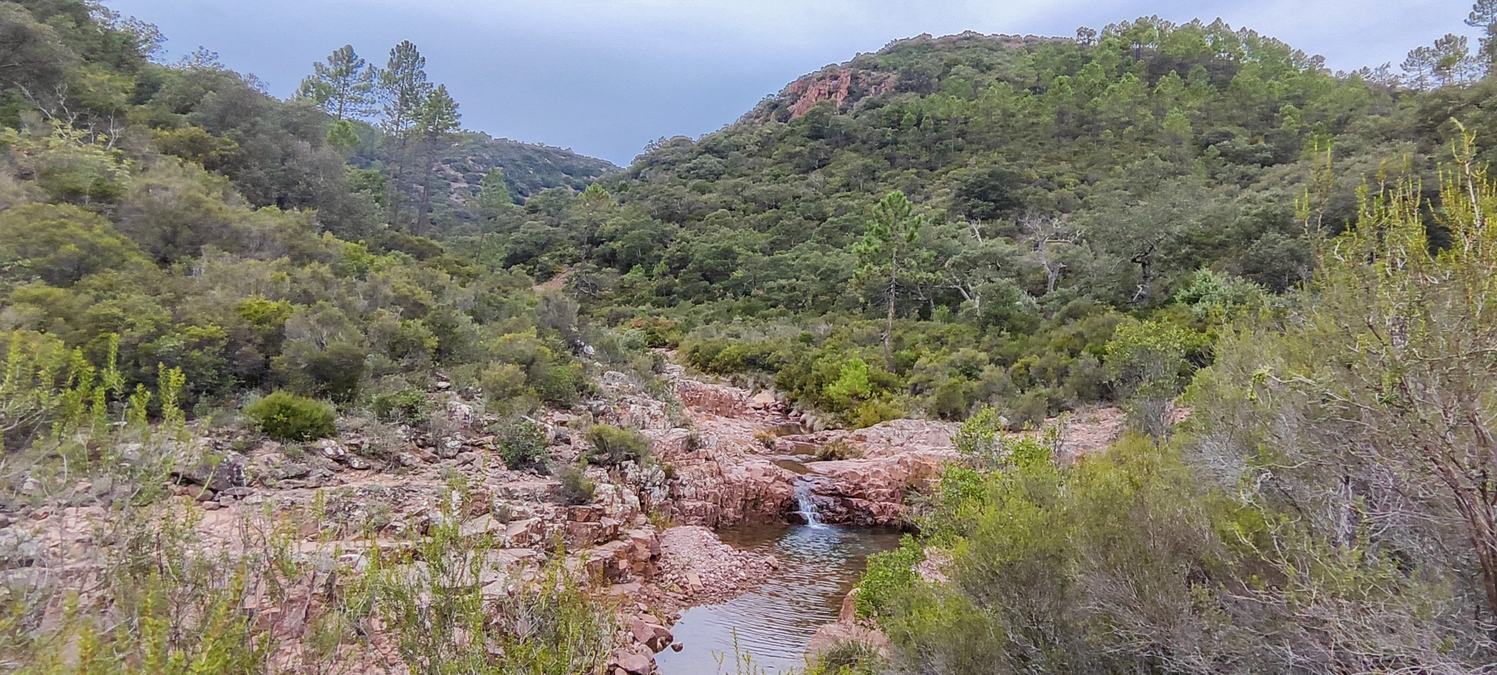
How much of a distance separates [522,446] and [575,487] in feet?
4.93

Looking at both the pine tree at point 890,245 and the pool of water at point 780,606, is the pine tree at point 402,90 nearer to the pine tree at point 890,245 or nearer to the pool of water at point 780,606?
the pine tree at point 890,245

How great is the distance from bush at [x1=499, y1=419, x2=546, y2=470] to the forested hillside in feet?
0.36

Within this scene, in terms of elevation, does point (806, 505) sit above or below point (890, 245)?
below

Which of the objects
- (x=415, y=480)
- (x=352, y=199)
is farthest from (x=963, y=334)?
(x=352, y=199)

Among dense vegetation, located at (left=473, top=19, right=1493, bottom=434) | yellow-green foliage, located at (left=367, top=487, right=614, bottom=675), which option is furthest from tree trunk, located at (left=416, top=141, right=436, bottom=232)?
yellow-green foliage, located at (left=367, top=487, right=614, bottom=675)

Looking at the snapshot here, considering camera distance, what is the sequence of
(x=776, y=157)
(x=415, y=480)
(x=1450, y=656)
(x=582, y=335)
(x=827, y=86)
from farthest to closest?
1. (x=827, y=86)
2. (x=776, y=157)
3. (x=582, y=335)
4. (x=415, y=480)
5. (x=1450, y=656)

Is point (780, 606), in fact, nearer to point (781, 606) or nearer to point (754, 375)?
point (781, 606)

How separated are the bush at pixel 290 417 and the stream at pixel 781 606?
17.8ft

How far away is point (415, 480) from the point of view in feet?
29.0

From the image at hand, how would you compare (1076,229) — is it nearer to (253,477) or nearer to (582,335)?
(582,335)

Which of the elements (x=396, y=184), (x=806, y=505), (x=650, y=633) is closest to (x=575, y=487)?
(x=650, y=633)

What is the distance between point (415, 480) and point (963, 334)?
1852 cm

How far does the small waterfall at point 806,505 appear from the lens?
12.9 m

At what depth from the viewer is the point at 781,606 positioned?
909 cm
